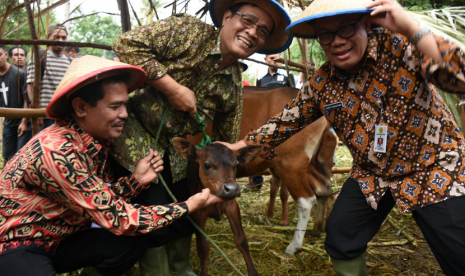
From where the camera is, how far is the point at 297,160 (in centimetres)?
493

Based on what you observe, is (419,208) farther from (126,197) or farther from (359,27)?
(126,197)

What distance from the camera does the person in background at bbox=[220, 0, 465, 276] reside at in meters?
2.25

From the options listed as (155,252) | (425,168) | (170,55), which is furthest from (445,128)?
(155,252)

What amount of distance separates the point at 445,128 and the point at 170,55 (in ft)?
6.35

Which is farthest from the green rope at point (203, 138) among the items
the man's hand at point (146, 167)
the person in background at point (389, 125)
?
the person in background at point (389, 125)

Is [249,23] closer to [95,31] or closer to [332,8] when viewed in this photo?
[332,8]

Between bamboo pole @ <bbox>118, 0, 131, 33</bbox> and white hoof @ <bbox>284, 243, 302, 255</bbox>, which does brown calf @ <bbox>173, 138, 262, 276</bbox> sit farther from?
bamboo pole @ <bbox>118, 0, 131, 33</bbox>

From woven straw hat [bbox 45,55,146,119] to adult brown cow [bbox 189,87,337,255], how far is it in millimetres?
2392

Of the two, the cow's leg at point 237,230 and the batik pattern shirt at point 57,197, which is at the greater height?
the batik pattern shirt at point 57,197

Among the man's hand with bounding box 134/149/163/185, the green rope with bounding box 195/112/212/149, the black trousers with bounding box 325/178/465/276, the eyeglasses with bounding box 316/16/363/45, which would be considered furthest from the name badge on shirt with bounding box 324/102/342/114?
the man's hand with bounding box 134/149/163/185

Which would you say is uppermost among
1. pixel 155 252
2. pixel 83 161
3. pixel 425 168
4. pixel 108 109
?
pixel 108 109

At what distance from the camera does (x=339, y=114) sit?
2.74 metres

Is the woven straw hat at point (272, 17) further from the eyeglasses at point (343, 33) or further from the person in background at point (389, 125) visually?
the eyeglasses at point (343, 33)

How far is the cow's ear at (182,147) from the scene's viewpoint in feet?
10.8
